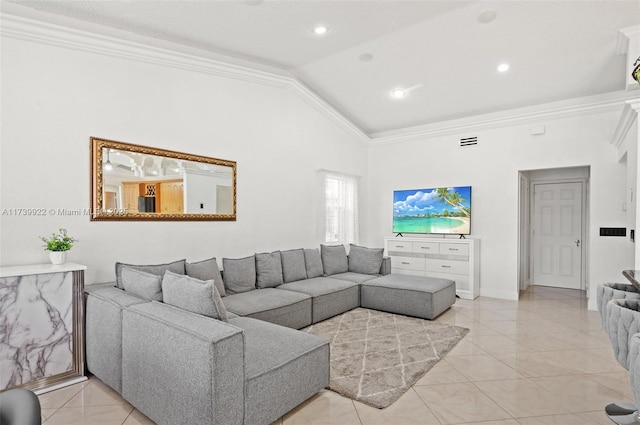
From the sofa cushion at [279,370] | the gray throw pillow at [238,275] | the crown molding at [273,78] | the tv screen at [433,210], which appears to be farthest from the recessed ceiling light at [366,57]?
the sofa cushion at [279,370]

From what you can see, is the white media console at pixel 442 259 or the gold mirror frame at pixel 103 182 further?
the white media console at pixel 442 259

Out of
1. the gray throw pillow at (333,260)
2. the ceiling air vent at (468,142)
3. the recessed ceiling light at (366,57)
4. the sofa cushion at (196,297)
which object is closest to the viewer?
the sofa cushion at (196,297)

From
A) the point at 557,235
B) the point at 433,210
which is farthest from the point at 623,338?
the point at 557,235

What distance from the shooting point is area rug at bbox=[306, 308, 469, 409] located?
2.65m

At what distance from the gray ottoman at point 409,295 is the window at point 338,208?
1.43 metres

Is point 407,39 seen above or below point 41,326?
above

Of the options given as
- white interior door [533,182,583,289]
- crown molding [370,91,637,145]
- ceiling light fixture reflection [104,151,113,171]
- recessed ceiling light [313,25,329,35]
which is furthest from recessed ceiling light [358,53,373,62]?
white interior door [533,182,583,289]

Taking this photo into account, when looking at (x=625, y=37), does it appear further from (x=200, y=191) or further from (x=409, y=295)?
(x=200, y=191)

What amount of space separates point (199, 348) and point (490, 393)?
84.7 inches

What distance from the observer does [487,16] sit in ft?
12.1

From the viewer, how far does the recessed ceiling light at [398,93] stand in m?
5.40

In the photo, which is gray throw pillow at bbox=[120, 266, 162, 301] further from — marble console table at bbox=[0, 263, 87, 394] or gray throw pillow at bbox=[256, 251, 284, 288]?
gray throw pillow at bbox=[256, 251, 284, 288]

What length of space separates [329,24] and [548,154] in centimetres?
393

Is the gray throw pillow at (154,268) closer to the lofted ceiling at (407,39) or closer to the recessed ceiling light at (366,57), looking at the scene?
the lofted ceiling at (407,39)
